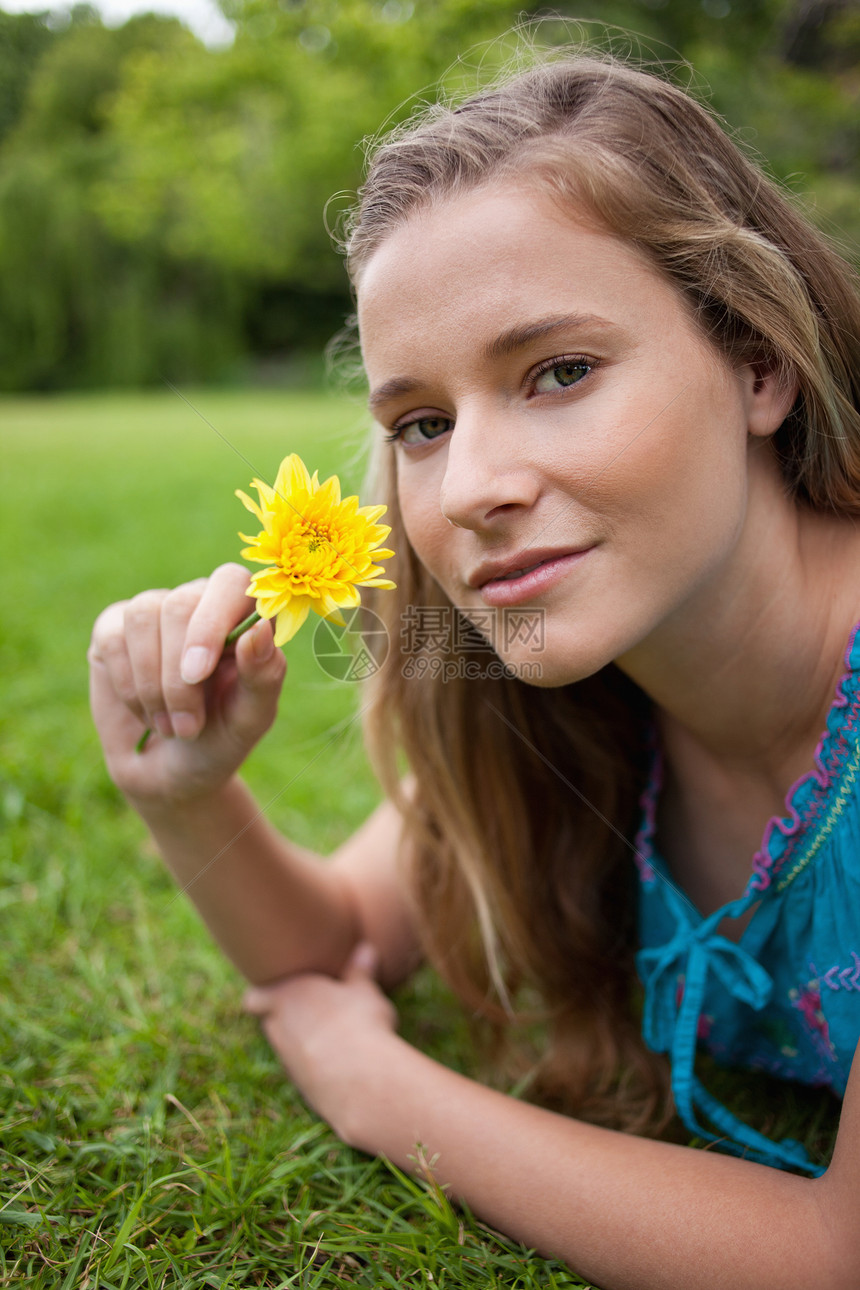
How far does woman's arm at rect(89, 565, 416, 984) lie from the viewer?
1485 millimetres

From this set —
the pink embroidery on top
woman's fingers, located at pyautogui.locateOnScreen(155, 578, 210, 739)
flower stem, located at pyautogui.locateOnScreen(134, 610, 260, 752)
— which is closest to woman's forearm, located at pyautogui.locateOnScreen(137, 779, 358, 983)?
flower stem, located at pyautogui.locateOnScreen(134, 610, 260, 752)

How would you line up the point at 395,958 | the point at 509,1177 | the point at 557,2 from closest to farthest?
the point at 509,1177 < the point at 395,958 < the point at 557,2

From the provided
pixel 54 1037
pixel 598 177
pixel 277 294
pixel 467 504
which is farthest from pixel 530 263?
pixel 277 294

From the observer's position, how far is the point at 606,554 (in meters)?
1.32

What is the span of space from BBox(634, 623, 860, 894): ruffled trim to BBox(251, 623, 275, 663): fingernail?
33.8 inches

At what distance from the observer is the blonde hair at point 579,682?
4.58 ft

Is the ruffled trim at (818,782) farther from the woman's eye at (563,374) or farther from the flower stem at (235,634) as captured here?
the flower stem at (235,634)

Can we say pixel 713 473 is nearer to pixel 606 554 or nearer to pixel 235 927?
pixel 606 554

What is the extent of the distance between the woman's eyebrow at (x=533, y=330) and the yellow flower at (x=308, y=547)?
11.8 inches

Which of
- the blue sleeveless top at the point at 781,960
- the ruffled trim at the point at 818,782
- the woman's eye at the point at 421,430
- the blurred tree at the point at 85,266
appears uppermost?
the blurred tree at the point at 85,266

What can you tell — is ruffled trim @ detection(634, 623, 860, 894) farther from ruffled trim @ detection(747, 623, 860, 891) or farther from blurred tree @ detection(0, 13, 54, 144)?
blurred tree @ detection(0, 13, 54, 144)

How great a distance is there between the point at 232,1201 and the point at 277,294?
81.0ft

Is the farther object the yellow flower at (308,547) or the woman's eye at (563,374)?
the woman's eye at (563,374)

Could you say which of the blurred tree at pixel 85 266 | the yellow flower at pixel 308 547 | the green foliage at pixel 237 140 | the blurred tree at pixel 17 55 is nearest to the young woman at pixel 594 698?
the yellow flower at pixel 308 547
